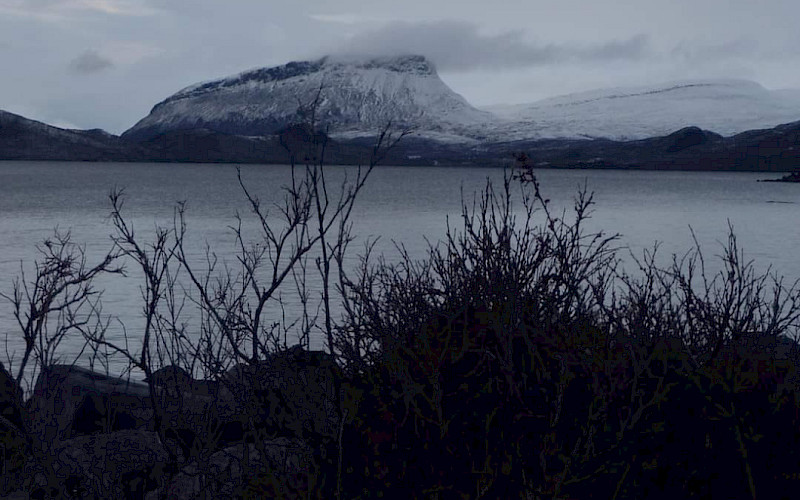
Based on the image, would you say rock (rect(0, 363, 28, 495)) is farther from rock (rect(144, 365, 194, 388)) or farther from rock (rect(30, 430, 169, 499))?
rock (rect(144, 365, 194, 388))

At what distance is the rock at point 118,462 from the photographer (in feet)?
27.0

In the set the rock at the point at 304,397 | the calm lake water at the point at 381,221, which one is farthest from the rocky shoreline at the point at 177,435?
the calm lake water at the point at 381,221

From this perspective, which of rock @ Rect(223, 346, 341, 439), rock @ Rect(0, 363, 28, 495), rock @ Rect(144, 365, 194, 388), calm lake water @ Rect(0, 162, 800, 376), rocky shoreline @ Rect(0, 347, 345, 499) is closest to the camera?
rock @ Rect(223, 346, 341, 439)

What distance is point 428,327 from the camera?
633 cm

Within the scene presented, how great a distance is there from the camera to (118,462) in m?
8.48

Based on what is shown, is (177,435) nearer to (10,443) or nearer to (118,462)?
(118,462)

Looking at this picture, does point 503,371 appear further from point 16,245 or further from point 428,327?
point 16,245

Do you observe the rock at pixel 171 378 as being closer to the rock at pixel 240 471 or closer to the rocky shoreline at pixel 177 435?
the rocky shoreline at pixel 177 435

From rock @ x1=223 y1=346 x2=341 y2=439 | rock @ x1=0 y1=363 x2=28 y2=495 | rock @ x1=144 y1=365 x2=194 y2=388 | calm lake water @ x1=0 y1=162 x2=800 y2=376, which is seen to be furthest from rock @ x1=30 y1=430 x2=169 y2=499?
calm lake water @ x1=0 y1=162 x2=800 y2=376

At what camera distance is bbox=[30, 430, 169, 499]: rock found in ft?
27.0

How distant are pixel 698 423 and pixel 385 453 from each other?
175 cm

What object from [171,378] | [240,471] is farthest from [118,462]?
[171,378]

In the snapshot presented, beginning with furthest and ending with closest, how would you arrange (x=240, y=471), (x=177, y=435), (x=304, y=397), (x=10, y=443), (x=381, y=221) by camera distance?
(x=381, y=221), (x=10, y=443), (x=177, y=435), (x=240, y=471), (x=304, y=397)

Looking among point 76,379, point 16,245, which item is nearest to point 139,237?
point 16,245
